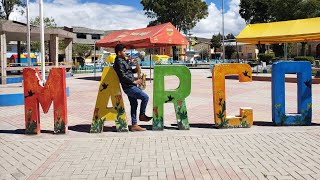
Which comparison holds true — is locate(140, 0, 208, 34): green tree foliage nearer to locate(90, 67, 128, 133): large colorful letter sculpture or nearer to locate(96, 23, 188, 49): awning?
locate(96, 23, 188, 49): awning

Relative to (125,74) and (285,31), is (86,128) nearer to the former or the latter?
(125,74)

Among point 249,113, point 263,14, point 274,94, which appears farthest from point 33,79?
point 263,14

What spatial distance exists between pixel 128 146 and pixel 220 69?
2624 mm

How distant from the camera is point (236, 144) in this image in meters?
5.71

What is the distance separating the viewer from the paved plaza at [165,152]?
4.36 metres

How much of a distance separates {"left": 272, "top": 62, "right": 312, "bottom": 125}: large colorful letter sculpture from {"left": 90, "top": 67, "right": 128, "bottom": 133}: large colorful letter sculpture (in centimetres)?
328

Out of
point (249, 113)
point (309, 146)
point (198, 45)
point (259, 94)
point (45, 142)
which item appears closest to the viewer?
point (309, 146)

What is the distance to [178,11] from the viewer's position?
5044cm

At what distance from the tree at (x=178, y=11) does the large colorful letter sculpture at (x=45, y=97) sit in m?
44.7

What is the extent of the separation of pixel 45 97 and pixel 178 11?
150 ft

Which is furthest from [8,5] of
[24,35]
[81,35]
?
[81,35]

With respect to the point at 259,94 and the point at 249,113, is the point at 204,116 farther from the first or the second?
the point at 259,94

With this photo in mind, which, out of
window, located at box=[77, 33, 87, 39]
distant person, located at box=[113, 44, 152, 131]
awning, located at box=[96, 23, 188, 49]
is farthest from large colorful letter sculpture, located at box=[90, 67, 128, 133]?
window, located at box=[77, 33, 87, 39]

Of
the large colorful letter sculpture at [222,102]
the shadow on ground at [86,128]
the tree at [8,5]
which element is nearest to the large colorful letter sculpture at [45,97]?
the shadow on ground at [86,128]
